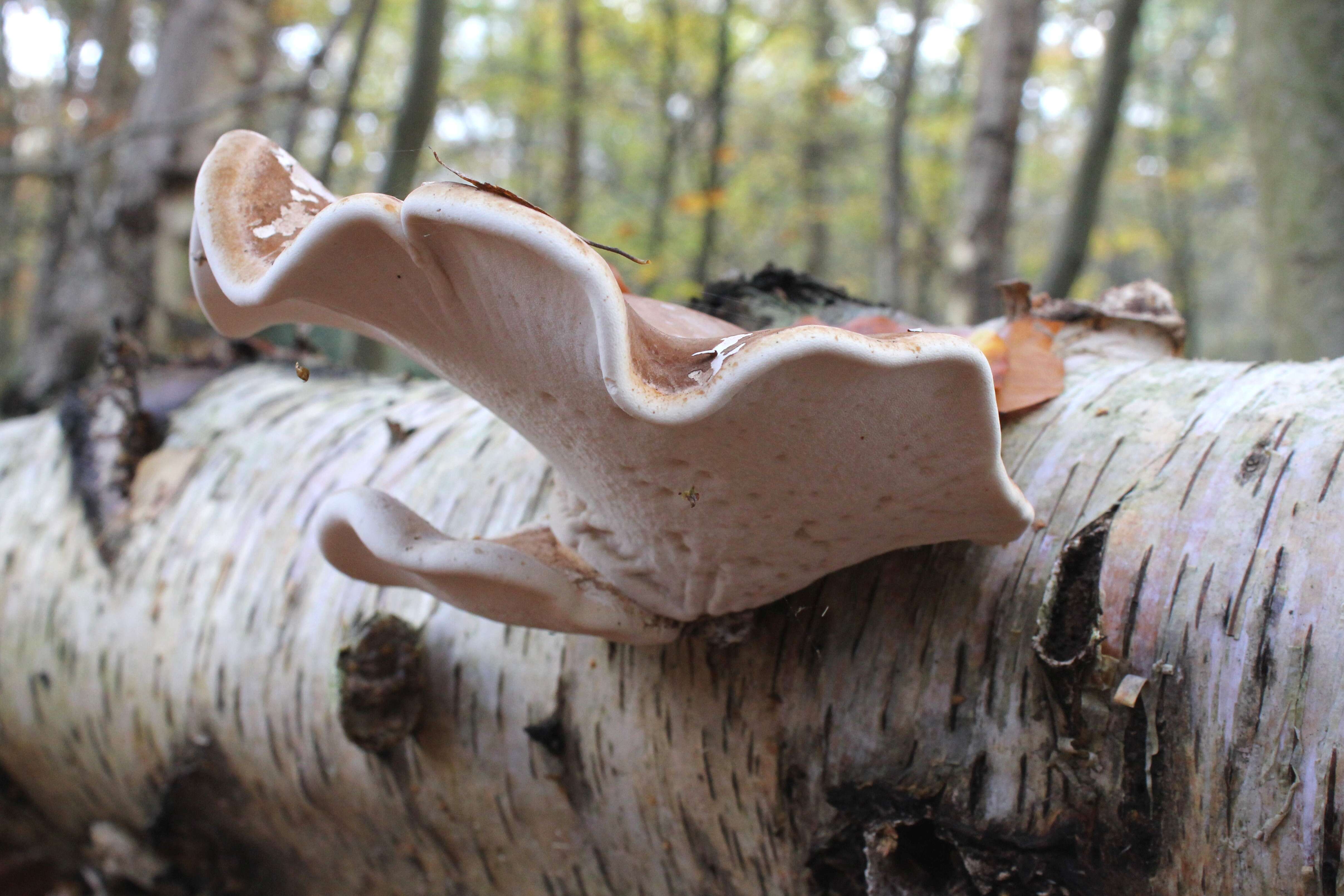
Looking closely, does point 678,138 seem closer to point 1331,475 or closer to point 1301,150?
point 1301,150

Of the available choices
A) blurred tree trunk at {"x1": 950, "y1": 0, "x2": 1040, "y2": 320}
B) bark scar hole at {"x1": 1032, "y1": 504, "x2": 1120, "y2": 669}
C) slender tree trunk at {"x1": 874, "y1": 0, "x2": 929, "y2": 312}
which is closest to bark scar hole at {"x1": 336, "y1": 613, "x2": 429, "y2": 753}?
bark scar hole at {"x1": 1032, "y1": 504, "x2": 1120, "y2": 669}

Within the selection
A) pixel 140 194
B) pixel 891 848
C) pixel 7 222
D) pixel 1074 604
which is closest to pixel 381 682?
pixel 891 848

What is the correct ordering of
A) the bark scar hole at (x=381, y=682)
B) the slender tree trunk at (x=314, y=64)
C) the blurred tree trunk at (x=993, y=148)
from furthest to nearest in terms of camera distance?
the blurred tree trunk at (x=993, y=148)
the slender tree trunk at (x=314, y=64)
the bark scar hole at (x=381, y=682)

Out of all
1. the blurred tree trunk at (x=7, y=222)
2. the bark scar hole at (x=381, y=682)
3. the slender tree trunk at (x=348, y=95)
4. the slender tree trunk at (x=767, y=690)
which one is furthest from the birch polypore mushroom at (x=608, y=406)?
the blurred tree trunk at (x=7, y=222)

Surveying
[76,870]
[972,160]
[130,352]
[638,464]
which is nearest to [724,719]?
[638,464]

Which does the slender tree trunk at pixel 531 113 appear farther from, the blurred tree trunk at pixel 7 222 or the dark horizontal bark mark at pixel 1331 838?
the dark horizontal bark mark at pixel 1331 838

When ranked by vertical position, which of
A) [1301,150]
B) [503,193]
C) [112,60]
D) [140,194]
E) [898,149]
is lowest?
[503,193]

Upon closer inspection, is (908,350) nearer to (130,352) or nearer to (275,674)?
(275,674)
